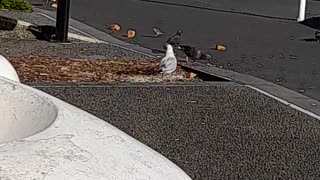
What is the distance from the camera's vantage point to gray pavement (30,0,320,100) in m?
11.3

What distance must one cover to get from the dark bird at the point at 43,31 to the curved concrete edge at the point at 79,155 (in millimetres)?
9673

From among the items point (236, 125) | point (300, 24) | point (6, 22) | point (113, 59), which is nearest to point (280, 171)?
point (236, 125)

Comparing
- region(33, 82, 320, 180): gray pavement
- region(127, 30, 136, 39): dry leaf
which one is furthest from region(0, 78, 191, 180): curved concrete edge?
region(127, 30, 136, 39): dry leaf

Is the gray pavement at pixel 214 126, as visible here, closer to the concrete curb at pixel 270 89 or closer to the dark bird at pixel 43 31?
the concrete curb at pixel 270 89

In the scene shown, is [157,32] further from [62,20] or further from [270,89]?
[270,89]

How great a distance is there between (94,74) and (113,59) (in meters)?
1.16

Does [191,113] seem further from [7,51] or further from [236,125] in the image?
[7,51]

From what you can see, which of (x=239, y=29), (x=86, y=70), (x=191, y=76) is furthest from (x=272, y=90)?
(x=239, y=29)

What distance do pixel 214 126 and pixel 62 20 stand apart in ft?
16.7

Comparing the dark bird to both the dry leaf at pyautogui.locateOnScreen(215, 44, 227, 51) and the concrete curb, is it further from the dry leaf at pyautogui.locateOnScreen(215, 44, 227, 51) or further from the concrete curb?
the dry leaf at pyautogui.locateOnScreen(215, 44, 227, 51)

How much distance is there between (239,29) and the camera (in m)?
15.9

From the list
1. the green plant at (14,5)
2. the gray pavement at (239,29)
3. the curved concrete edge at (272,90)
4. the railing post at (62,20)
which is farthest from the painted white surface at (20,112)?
the green plant at (14,5)

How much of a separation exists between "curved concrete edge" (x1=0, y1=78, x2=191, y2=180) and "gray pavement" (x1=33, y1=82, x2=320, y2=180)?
10.7 ft

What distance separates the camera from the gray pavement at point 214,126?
6195 millimetres
